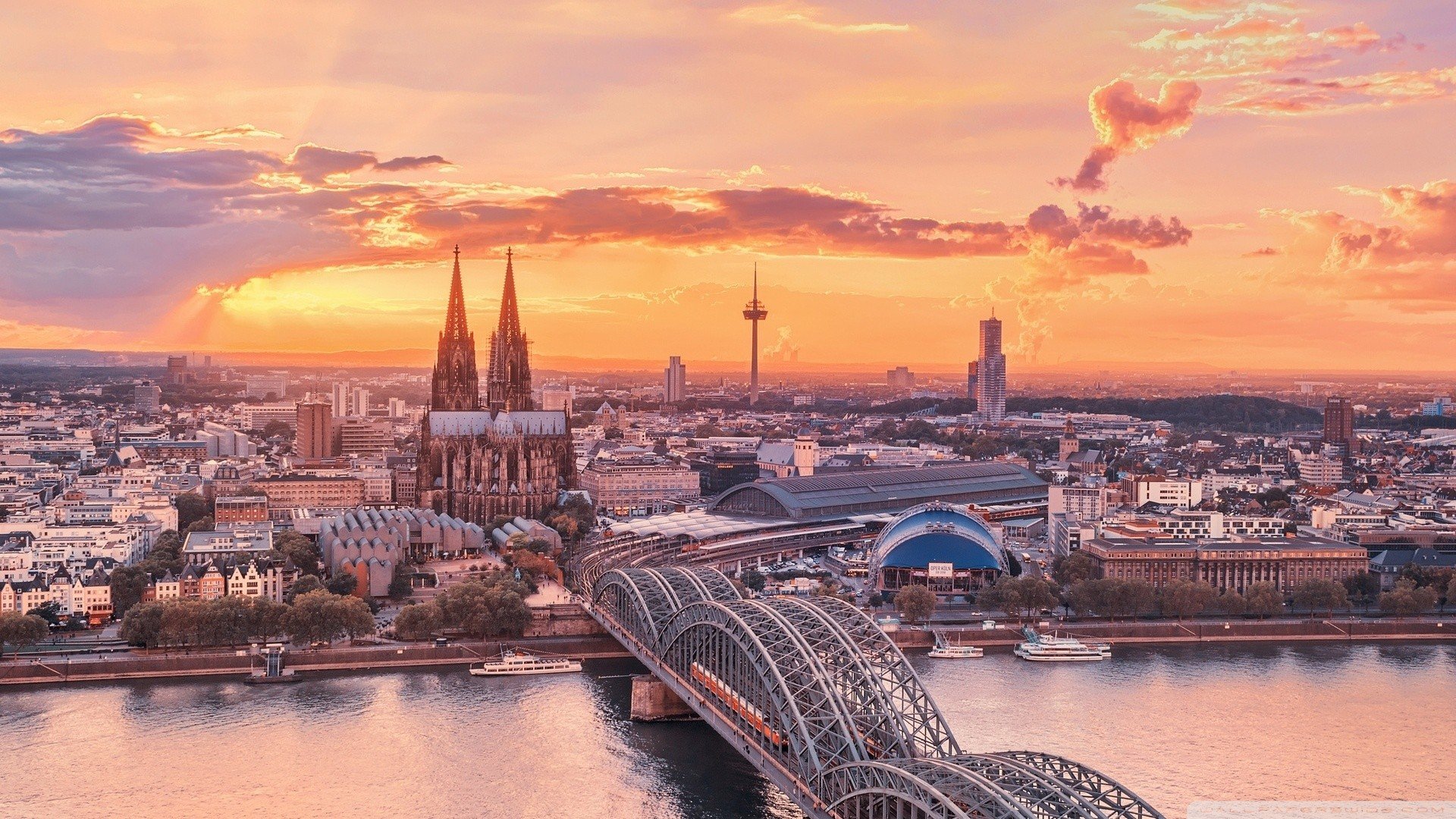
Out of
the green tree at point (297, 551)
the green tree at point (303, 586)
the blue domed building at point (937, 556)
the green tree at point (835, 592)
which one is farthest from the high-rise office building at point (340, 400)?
the green tree at point (835, 592)

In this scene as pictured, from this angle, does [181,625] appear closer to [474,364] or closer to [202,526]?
[202,526]

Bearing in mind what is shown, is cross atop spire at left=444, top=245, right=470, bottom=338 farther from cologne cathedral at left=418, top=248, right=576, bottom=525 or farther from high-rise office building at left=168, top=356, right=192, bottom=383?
high-rise office building at left=168, top=356, right=192, bottom=383

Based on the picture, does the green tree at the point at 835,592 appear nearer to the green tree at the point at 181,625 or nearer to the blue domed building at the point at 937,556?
the blue domed building at the point at 937,556

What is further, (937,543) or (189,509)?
(189,509)

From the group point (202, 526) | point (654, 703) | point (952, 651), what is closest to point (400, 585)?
point (202, 526)

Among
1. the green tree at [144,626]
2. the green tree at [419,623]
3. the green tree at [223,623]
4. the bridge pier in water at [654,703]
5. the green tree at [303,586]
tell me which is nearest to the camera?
the bridge pier in water at [654,703]

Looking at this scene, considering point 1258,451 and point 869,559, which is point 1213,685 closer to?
point 869,559
